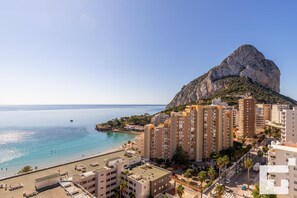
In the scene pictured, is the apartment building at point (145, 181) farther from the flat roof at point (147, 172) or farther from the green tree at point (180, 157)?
the green tree at point (180, 157)

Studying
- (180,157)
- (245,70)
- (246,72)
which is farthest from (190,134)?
(245,70)

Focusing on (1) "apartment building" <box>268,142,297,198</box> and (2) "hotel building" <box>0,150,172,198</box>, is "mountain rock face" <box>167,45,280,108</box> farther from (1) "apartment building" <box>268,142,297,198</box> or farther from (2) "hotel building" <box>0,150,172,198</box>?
(2) "hotel building" <box>0,150,172,198</box>

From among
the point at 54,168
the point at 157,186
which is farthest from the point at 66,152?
the point at 157,186

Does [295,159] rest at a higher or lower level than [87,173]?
→ higher

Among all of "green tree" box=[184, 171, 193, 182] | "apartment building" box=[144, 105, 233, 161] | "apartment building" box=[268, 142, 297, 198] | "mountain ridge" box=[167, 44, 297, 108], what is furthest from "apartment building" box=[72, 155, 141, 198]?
"mountain ridge" box=[167, 44, 297, 108]

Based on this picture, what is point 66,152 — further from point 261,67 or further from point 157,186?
point 261,67

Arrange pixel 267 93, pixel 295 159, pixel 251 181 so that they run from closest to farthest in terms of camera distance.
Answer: pixel 295 159, pixel 251 181, pixel 267 93
